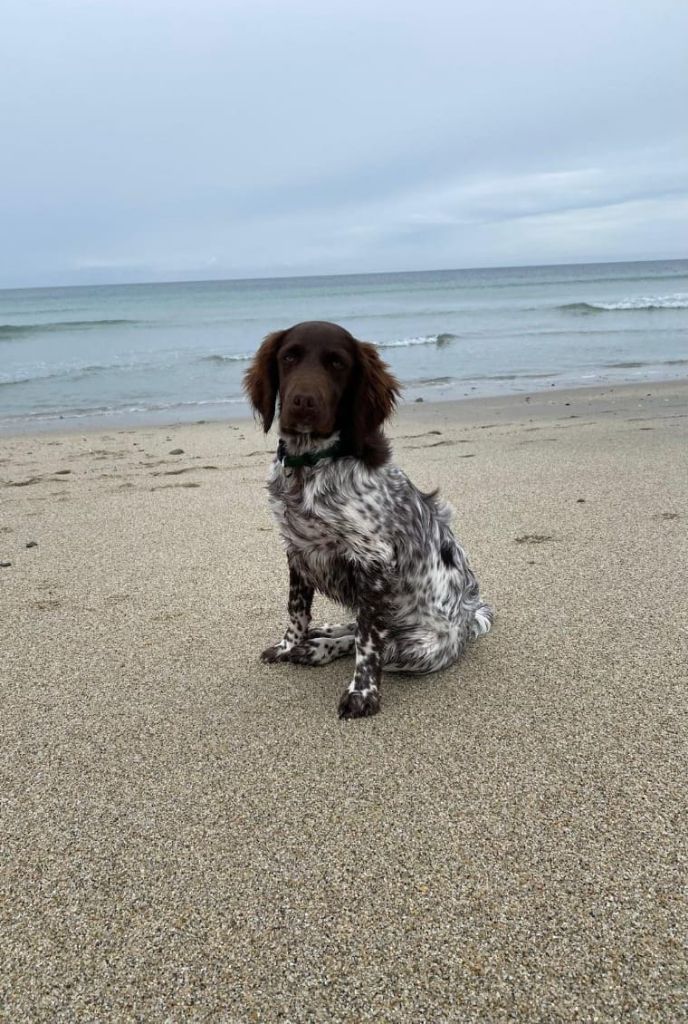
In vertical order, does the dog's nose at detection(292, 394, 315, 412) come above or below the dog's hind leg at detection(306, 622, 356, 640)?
above

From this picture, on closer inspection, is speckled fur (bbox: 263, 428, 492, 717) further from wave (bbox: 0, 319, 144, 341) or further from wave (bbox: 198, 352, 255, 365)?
wave (bbox: 0, 319, 144, 341)

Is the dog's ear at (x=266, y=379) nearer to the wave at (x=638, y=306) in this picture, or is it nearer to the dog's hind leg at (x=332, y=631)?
the dog's hind leg at (x=332, y=631)

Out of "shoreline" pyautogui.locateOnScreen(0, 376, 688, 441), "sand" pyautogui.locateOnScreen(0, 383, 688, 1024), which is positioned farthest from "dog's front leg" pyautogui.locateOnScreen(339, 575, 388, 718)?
"shoreline" pyautogui.locateOnScreen(0, 376, 688, 441)

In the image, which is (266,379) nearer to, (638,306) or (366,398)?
(366,398)

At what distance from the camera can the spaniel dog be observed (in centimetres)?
295

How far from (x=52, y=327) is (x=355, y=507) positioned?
34.0 meters

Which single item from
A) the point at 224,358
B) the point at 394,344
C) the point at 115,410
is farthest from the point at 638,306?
the point at 115,410

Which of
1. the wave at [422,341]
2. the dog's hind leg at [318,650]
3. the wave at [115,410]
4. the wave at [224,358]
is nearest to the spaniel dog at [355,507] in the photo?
the dog's hind leg at [318,650]

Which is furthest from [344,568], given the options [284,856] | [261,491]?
[261,491]

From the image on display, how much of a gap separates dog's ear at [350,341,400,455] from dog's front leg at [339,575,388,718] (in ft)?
1.78

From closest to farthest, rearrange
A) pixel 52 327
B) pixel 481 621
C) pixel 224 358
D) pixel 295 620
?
pixel 295 620 → pixel 481 621 → pixel 224 358 → pixel 52 327

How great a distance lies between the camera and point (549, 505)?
5.50m

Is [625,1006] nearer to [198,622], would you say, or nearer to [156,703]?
[156,703]

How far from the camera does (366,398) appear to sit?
300 centimetres
